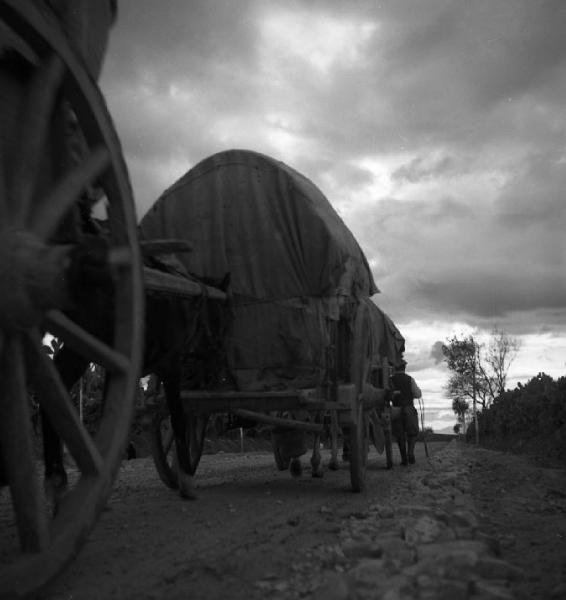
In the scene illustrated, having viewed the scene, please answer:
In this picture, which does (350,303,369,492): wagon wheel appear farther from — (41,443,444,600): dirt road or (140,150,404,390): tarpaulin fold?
(140,150,404,390): tarpaulin fold

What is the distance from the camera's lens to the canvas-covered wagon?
606 centimetres

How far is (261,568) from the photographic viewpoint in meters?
3.37

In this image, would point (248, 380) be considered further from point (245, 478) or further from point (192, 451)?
point (245, 478)

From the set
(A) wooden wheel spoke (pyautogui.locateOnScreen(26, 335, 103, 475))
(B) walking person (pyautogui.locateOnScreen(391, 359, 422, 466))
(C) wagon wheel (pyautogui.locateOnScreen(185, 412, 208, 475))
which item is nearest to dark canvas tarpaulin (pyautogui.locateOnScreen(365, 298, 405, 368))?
(B) walking person (pyautogui.locateOnScreen(391, 359, 422, 466))

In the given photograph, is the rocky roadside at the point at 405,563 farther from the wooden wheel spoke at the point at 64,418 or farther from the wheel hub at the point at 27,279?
the wheel hub at the point at 27,279

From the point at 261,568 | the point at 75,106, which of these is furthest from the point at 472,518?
the point at 75,106

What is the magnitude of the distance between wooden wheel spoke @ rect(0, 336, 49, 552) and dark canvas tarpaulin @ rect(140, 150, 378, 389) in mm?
3641

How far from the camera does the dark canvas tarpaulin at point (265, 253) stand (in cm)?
611

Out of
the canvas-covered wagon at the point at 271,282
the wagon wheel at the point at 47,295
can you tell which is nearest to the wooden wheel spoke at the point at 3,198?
the wagon wheel at the point at 47,295

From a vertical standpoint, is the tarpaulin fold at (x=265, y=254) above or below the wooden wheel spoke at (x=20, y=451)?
above

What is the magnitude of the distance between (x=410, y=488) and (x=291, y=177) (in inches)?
129

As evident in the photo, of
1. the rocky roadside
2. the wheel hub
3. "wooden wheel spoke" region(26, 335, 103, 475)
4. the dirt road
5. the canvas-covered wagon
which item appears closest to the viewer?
the wheel hub

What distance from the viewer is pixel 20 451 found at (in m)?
2.53

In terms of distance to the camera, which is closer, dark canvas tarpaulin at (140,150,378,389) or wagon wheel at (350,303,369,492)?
dark canvas tarpaulin at (140,150,378,389)
